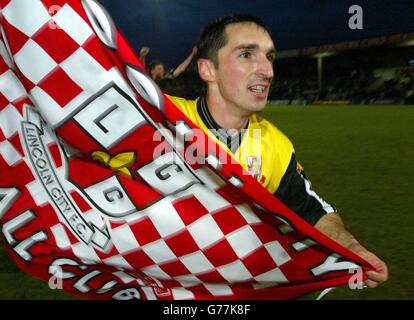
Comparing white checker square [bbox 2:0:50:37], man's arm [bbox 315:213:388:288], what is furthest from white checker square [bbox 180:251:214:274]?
white checker square [bbox 2:0:50:37]

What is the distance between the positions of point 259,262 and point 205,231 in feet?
0.60

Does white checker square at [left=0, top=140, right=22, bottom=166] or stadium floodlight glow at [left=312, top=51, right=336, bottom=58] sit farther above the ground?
stadium floodlight glow at [left=312, top=51, right=336, bottom=58]

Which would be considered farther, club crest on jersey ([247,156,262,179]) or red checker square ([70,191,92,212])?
club crest on jersey ([247,156,262,179])

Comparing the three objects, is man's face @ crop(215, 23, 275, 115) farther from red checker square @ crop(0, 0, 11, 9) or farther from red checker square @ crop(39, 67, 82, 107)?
red checker square @ crop(0, 0, 11, 9)

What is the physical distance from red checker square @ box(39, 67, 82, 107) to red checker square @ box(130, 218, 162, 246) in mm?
394

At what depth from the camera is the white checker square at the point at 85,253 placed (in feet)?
4.54

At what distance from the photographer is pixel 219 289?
1.42 meters

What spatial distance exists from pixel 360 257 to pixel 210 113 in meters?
0.72

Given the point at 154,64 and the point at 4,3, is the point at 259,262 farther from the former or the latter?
the point at 154,64

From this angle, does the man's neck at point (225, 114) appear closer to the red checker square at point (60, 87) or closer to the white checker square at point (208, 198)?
the white checker square at point (208, 198)

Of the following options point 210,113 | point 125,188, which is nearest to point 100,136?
point 125,188

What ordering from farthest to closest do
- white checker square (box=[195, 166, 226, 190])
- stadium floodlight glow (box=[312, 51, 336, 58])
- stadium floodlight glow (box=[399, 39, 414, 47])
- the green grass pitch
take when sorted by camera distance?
stadium floodlight glow (box=[312, 51, 336, 58])
stadium floodlight glow (box=[399, 39, 414, 47])
the green grass pitch
white checker square (box=[195, 166, 226, 190])

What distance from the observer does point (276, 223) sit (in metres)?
1.32

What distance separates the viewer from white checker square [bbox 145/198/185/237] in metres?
1.32
